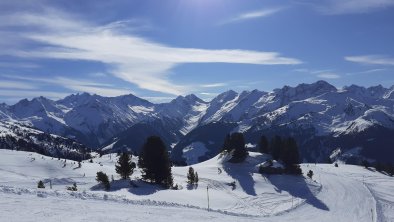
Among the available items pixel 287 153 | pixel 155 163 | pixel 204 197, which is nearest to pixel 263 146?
pixel 287 153

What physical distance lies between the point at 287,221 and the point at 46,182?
59.5 m

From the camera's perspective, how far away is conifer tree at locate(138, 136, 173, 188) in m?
77.1

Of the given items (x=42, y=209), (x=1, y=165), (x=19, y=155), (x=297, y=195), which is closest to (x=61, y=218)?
(x=42, y=209)

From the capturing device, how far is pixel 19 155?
15525 centimetres

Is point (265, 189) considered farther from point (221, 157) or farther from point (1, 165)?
point (1, 165)

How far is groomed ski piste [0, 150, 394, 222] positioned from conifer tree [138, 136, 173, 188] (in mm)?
3241

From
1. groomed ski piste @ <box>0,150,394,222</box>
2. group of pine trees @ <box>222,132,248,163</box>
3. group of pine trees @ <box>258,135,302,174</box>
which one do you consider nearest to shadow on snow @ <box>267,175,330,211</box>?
groomed ski piste @ <box>0,150,394,222</box>

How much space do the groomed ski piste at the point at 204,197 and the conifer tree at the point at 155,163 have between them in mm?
3241

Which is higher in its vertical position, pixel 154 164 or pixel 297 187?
pixel 154 164

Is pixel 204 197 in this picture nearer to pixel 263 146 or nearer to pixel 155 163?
pixel 155 163

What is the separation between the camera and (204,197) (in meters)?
70.3

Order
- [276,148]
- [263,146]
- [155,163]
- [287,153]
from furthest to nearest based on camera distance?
1. [263,146]
2. [276,148]
3. [287,153]
4. [155,163]

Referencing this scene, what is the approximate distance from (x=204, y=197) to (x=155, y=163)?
11535mm

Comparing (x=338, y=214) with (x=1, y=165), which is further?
(x=1, y=165)
